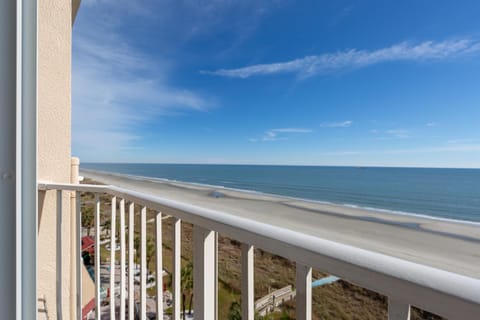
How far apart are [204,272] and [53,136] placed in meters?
1.51

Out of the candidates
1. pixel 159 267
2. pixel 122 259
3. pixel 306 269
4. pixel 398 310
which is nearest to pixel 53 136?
pixel 122 259

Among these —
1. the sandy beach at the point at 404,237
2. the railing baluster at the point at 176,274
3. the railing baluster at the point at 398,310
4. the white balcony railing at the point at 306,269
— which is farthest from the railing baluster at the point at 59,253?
the sandy beach at the point at 404,237

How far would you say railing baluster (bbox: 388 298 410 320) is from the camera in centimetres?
37

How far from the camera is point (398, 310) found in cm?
38

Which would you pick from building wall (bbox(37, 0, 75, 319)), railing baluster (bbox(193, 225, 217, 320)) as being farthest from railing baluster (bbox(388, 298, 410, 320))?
building wall (bbox(37, 0, 75, 319))

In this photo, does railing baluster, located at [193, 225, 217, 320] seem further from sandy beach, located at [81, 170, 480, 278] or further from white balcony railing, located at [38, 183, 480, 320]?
sandy beach, located at [81, 170, 480, 278]

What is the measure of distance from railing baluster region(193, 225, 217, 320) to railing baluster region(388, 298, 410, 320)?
0.47 m

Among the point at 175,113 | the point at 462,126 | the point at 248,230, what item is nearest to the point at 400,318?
the point at 248,230

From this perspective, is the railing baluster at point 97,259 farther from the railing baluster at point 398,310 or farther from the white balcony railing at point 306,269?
the railing baluster at point 398,310

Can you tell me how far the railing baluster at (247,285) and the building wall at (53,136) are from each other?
1.54 m

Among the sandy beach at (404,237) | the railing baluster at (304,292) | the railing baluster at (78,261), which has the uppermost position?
the railing baluster at (304,292)

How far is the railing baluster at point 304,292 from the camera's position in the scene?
1.65ft

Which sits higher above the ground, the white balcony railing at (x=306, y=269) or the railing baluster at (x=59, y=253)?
the white balcony railing at (x=306, y=269)

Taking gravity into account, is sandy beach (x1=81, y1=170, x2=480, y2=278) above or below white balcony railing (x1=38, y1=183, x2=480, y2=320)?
below
